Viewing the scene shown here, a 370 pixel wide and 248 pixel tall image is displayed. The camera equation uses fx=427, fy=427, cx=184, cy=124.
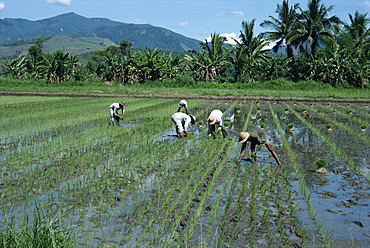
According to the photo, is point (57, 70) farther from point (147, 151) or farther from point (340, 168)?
point (340, 168)

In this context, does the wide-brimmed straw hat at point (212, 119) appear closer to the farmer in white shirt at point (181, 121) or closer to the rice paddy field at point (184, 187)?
the farmer in white shirt at point (181, 121)

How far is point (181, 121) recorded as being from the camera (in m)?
11.1

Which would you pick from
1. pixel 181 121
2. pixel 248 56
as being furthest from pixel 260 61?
pixel 181 121

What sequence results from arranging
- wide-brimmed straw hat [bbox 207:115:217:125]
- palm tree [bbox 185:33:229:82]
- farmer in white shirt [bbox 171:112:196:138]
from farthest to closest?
palm tree [bbox 185:33:229:82] → farmer in white shirt [bbox 171:112:196:138] → wide-brimmed straw hat [bbox 207:115:217:125]

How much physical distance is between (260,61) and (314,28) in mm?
5382

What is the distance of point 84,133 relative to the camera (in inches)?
479

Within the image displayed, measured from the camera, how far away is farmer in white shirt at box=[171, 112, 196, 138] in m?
10.7

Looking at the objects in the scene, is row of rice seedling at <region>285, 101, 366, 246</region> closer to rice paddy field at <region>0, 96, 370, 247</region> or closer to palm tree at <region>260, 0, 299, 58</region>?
rice paddy field at <region>0, 96, 370, 247</region>

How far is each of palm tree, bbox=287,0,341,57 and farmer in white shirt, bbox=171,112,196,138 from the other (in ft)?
85.3

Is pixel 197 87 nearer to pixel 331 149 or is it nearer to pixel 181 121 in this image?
pixel 181 121

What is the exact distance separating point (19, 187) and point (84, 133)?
5.64 m

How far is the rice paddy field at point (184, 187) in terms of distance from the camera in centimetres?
486

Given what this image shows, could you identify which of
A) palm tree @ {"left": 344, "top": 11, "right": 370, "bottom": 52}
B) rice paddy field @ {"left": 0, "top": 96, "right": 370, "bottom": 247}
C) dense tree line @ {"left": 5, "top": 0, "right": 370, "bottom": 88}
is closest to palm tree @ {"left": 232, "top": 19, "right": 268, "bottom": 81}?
dense tree line @ {"left": 5, "top": 0, "right": 370, "bottom": 88}

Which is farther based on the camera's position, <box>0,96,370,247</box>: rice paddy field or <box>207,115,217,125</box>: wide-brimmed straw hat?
<box>207,115,217,125</box>: wide-brimmed straw hat
